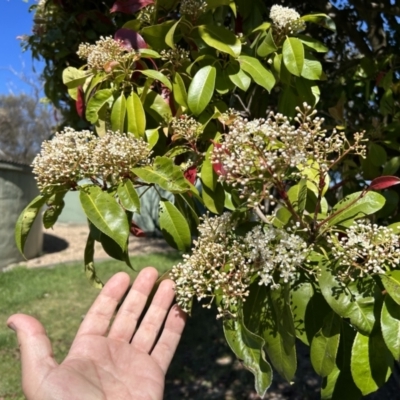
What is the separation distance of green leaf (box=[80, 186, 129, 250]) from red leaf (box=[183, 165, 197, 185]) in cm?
33

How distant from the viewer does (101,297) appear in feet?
5.70

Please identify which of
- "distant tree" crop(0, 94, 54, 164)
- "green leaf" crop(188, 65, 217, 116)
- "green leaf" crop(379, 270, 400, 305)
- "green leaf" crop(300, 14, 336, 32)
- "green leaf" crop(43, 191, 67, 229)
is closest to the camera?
"green leaf" crop(379, 270, 400, 305)

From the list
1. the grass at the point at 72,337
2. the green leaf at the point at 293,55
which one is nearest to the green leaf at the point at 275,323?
the green leaf at the point at 293,55

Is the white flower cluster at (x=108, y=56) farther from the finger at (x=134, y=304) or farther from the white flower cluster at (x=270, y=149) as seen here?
the finger at (x=134, y=304)

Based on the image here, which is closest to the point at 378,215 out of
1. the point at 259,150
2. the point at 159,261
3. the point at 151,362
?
the point at 259,150

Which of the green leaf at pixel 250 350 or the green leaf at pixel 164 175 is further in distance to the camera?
the green leaf at pixel 164 175

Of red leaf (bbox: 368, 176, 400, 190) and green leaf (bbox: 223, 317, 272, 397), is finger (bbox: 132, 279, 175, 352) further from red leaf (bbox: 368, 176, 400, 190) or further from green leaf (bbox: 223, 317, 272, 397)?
red leaf (bbox: 368, 176, 400, 190)

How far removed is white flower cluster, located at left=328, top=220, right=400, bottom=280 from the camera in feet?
3.64

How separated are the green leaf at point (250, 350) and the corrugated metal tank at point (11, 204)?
7.17 meters

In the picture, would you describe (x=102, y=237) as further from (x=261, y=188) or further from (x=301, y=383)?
(x=301, y=383)

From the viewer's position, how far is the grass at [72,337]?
376 cm

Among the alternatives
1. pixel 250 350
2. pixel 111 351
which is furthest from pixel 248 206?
pixel 111 351

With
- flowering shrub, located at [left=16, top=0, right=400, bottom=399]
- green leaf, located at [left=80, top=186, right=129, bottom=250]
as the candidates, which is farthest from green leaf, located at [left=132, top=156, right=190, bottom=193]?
green leaf, located at [left=80, top=186, right=129, bottom=250]

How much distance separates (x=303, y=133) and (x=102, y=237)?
723 mm
